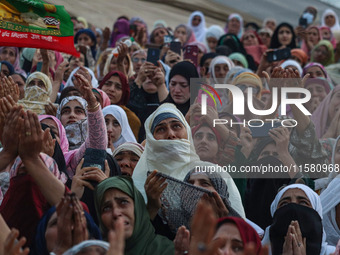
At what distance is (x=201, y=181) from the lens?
485 cm

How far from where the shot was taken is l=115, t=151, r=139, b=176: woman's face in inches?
221

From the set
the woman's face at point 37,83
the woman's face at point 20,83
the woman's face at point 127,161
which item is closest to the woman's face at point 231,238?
the woman's face at point 127,161

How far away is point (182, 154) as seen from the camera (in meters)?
5.30

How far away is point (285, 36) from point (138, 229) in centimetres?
738

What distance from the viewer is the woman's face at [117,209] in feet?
14.2

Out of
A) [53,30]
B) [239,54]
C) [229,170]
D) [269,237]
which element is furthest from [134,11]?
[269,237]

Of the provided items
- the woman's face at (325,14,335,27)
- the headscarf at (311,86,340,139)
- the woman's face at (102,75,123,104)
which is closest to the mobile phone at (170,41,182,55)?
the woman's face at (102,75,123,104)

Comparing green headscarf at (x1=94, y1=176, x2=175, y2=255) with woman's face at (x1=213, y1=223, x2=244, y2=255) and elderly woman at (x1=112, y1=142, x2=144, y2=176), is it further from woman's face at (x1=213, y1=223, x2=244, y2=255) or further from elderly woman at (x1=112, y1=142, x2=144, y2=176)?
elderly woman at (x1=112, y1=142, x2=144, y2=176)

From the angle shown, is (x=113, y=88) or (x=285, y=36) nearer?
(x=113, y=88)

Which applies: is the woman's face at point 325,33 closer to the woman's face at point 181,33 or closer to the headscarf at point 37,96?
the woman's face at point 181,33

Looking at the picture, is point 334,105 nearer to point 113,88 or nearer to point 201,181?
point 113,88

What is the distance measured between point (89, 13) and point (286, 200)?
697cm

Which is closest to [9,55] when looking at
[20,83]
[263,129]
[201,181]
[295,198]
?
[20,83]

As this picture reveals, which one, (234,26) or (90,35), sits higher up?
(234,26)
